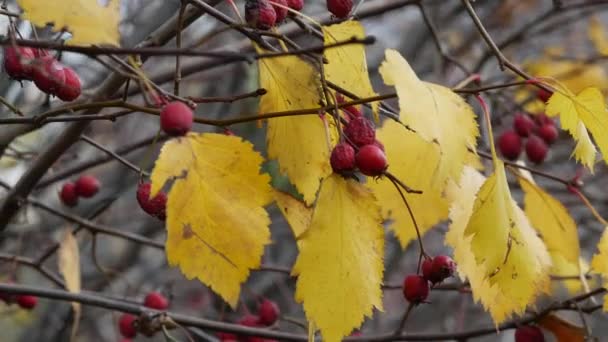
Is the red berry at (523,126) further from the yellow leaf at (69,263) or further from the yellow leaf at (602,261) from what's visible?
the yellow leaf at (69,263)

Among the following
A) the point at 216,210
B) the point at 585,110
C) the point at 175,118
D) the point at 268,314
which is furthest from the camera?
the point at 268,314

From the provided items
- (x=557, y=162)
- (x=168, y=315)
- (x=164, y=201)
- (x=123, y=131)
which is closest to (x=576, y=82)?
(x=557, y=162)

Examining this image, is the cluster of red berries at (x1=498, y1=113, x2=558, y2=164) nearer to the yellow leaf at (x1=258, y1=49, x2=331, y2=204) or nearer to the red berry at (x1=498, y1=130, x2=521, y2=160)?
the red berry at (x1=498, y1=130, x2=521, y2=160)

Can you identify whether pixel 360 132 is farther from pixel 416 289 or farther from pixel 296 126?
pixel 416 289

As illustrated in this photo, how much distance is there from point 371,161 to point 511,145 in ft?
3.35

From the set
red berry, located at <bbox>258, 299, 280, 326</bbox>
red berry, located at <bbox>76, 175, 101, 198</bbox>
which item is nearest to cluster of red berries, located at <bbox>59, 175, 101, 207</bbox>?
red berry, located at <bbox>76, 175, 101, 198</bbox>

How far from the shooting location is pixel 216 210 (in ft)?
2.91

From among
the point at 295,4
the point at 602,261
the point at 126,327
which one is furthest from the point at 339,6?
the point at 126,327

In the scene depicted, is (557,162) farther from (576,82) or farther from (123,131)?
(123,131)

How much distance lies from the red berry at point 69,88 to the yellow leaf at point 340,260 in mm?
303

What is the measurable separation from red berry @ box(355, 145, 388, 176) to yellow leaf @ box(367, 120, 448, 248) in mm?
161

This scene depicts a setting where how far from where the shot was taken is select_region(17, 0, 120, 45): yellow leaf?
31.2 inches

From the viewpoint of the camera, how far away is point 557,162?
280 cm

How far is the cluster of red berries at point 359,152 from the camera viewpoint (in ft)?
2.94
